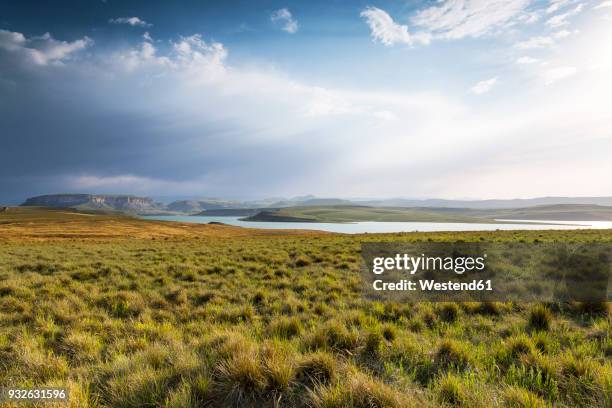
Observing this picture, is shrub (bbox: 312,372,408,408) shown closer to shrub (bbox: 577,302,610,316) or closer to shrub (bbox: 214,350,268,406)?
shrub (bbox: 214,350,268,406)

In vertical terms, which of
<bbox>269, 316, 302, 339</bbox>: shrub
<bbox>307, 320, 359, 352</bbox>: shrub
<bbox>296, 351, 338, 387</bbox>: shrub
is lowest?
<bbox>269, 316, 302, 339</bbox>: shrub

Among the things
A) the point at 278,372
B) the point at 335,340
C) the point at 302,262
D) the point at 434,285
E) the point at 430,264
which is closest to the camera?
the point at 278,372

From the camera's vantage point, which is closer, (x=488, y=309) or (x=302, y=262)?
(x=488, y=309)

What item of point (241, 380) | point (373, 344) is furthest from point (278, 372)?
point (373, 344)

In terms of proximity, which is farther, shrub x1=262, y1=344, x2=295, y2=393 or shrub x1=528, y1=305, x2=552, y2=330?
shrub x1=528, y1=305, x2=552, y2=330

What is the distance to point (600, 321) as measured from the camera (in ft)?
18.9

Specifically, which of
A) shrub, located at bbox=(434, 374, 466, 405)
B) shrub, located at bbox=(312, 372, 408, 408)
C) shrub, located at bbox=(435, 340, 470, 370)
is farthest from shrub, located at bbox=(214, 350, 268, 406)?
shrub, located at bbox=(435, 340, 470, 370)

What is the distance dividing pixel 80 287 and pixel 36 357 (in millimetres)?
6367

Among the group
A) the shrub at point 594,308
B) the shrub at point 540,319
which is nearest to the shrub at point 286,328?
the shrub at point 540,319

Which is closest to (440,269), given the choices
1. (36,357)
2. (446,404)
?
(446,404)

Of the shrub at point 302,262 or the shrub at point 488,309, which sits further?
the shrub at point 302,262

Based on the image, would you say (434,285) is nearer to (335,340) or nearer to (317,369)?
(335,340)

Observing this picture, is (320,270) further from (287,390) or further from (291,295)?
(287,390)

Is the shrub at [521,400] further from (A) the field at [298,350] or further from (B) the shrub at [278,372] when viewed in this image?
(B) the shrub at [278,372]
